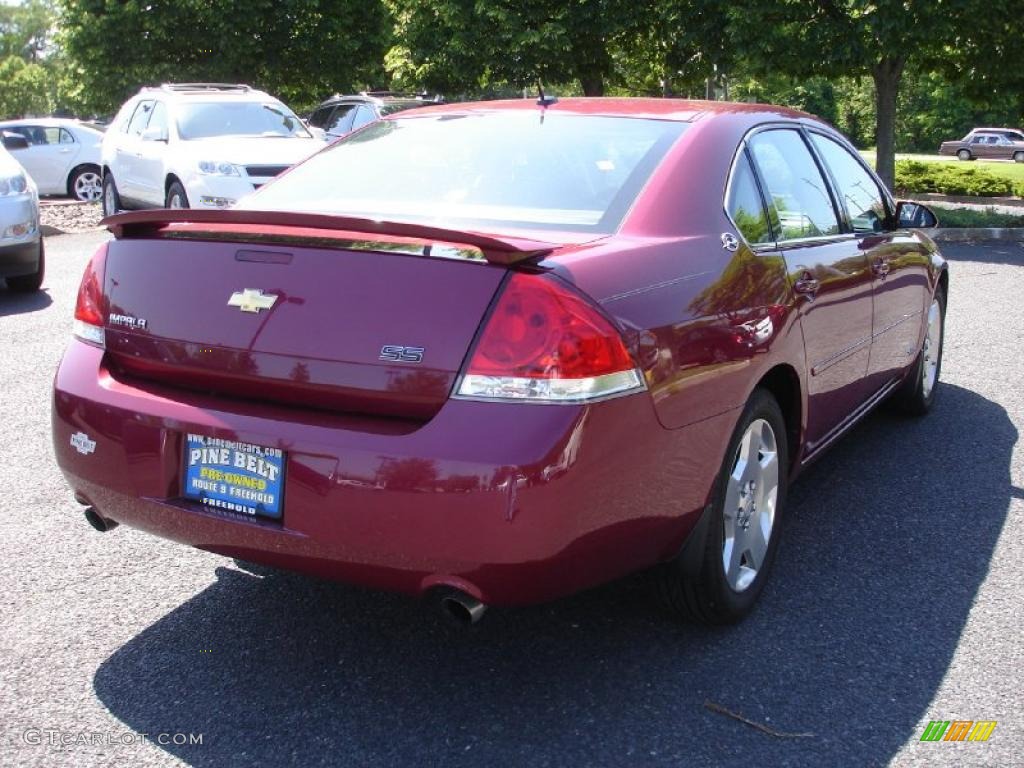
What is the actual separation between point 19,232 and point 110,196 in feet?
20.5

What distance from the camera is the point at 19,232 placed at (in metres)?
9.41

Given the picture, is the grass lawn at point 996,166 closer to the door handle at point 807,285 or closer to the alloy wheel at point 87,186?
the alloy wheel at point 87,186

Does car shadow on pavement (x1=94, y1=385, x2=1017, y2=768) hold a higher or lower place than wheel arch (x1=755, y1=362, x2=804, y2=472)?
lower

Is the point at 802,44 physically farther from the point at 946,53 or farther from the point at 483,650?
the point at 483,650

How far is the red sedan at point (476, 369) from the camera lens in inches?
106

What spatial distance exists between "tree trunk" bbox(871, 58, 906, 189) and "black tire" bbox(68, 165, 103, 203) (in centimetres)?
1399

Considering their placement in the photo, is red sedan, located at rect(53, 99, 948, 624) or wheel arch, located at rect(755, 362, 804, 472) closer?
red sedan, located at rect(53, 99, 948, 624)

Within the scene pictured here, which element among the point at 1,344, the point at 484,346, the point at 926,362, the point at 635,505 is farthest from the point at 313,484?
the point at 1,344

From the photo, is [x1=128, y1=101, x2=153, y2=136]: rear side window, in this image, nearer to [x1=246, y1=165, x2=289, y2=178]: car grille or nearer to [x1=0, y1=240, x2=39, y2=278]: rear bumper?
[x1=246, y1=165, x2=289, y2=178]: car grille

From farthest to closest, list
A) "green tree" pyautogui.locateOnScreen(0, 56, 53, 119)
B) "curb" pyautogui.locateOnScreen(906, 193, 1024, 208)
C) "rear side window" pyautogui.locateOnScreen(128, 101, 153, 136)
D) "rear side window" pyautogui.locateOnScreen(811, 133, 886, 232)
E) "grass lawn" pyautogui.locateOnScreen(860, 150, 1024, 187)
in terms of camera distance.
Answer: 1. "green tree" pyautogui.locateOnScreen(0, 56, 53, 119)
2. "grass lawn" pyautogui.locateOnScreen(860, 150, 1024, 187)
3. "curb" pyautogui.locateOnScreen(906, 193, 1024, 208)
4. "rear side window" pyautogui.locateOnScreen(128, 101, 153, 136)
5. "rear side window" pyautogui.locateOnScreen(811, 133, 886, 232)

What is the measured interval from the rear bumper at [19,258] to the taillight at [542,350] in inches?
308

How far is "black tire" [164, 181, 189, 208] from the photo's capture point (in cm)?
1305

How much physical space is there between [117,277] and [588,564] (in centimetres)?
159

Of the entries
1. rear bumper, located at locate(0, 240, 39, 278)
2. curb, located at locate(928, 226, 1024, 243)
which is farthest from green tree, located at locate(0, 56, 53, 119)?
rear bumper, located at locate(0, 240, 39, 278)
